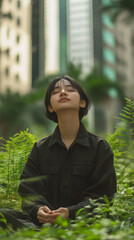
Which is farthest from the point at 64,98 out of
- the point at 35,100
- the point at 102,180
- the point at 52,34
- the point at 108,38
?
the point at 108,38

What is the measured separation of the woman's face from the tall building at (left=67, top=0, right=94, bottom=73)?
199 ft

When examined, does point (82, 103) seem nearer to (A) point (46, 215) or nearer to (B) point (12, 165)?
(B) point (12, 165)

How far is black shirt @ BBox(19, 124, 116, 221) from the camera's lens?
2.66 metres

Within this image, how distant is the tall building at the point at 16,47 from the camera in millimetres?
47469

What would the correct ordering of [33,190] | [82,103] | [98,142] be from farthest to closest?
[82,103] < [98,142] < [33,190]

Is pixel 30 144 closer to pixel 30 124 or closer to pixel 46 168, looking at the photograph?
pixel 46 168

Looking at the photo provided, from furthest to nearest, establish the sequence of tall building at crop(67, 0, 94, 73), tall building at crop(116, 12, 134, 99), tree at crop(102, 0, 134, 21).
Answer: tall building at crop(116, 12, 134, 99), tall building at crop(67, 0, 94, 73), tree at crop(102, 0, 134, 21)

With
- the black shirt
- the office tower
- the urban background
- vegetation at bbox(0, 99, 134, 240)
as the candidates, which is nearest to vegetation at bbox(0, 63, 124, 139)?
the urban background

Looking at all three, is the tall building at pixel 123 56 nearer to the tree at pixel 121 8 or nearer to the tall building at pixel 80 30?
the tall building at pixel 80 30

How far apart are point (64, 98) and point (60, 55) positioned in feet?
207

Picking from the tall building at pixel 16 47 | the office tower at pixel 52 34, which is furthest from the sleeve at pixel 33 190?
the office tower at pixel 52 34

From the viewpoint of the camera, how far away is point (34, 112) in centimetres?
2595

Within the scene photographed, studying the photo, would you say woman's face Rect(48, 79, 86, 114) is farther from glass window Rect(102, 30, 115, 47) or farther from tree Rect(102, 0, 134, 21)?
glass window Rect(102, 30, 115, 47)

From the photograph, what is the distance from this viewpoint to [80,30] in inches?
2682
